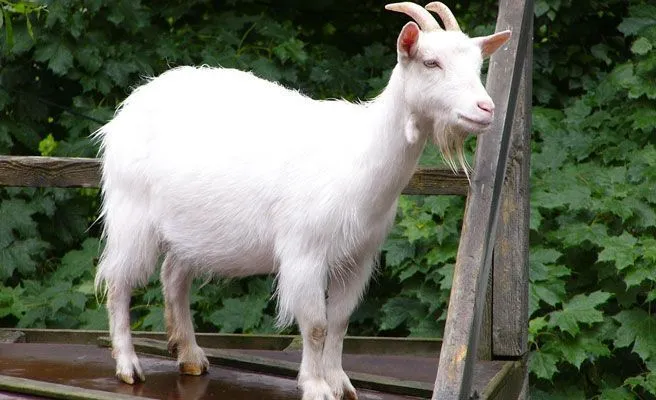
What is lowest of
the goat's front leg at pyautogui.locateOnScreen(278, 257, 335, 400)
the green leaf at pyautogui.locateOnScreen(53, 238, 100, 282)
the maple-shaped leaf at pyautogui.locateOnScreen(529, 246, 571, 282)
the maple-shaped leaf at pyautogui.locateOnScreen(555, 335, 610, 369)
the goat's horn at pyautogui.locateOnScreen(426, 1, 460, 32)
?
the green leaf at pyautogui.locateOnScreen(53, 238, 100, 282)

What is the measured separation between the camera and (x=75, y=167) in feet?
17.7

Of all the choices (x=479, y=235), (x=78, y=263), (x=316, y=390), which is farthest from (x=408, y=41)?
(x=78, y=263)

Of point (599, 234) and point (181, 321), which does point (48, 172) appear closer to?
point (181, 321)

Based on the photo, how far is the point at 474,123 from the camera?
385cm

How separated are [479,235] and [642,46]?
341 cm

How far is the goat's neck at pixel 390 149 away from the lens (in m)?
4.17

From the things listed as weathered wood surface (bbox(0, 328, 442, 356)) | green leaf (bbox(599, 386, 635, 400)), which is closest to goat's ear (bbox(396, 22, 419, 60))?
weathered wood surface (bbox(0, 328, 442, 356))

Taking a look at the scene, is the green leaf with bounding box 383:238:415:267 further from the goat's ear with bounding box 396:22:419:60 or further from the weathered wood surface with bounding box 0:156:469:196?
the goat's ear with bounding box 396:22:419:60

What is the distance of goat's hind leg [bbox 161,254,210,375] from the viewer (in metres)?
5.09

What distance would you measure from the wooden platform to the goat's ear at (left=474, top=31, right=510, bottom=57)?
1.26 m

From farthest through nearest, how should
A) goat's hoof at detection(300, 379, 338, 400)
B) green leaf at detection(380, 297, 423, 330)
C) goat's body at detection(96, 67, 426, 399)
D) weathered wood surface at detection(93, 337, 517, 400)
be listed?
green leaf at detection(380, 297, 423, 330)
weathered wood surface at detection(93, 337, 517, 400)
goat's hoof at detection(300, 379, 338, 400)
goat's body at detection(96, 67, 426, 399)

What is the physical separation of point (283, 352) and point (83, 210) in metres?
2.40

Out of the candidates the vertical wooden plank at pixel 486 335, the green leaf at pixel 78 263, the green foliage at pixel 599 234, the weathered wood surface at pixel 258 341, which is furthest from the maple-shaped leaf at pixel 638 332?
the green leaf at pixel 78 263

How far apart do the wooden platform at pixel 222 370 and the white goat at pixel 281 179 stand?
170 millimetres
